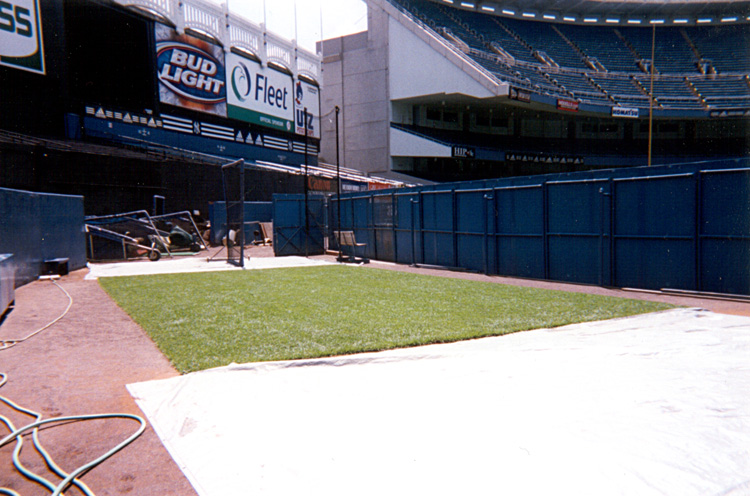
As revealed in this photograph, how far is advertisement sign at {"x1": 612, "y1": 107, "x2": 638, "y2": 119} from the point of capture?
39.7 meters

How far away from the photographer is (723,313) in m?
7.89

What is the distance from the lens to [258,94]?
34.3 m

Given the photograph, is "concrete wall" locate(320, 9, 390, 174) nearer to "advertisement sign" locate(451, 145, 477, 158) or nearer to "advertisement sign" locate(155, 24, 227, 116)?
"advertisement sign" locate(451, 145, 477, 158)

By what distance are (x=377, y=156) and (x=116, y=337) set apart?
39097 millimetres

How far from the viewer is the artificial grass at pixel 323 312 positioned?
19.3ft

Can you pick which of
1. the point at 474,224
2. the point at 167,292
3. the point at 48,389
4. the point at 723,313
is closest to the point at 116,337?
the point at 48,389

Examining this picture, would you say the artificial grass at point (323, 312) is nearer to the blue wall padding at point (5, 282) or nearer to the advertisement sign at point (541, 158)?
the blue wall padding at point (5, 282)

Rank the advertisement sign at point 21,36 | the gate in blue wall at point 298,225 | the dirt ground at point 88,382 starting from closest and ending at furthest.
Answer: the dirt ground at point 88,382 → the advertisement sign at point 21,36 → the gate in blue wall at point 298,225

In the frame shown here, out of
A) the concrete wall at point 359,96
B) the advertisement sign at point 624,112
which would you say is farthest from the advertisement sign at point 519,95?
the concrete wall at point 359,96

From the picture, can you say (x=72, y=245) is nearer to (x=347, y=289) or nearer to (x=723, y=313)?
(x=347, y=289)

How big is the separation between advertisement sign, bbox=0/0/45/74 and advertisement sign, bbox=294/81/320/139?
64.2 feet

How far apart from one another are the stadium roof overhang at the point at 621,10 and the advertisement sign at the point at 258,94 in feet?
70.6

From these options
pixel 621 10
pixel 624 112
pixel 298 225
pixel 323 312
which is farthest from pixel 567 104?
pixel 323 312

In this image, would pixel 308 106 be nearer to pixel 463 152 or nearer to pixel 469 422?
pixel 463 152
